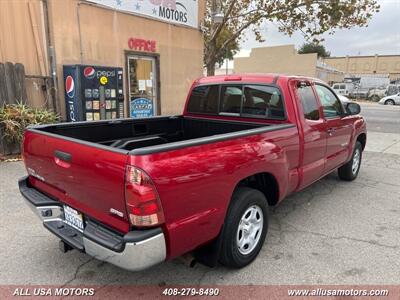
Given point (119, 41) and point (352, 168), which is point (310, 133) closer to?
point (352, 168)

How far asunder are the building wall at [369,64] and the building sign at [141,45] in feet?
232

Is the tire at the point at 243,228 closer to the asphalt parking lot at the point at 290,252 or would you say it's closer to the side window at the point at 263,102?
the asphalt parking lot at the point at 290,252

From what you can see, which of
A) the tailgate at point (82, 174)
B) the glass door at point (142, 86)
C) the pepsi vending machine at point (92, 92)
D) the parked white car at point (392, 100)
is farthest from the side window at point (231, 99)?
the parked white car at point (392, 100)

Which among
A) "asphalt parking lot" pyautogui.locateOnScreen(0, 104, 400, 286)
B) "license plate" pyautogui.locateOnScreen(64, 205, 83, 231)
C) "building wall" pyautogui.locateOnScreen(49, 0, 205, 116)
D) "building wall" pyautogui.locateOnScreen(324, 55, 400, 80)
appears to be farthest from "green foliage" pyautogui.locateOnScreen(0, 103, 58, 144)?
"building wall" pyautogui.locateOnScreen(324, 55, 400, 80)

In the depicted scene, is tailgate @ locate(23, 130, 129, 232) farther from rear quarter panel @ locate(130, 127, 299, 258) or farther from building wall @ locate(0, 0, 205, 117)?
building wall @ locate(0, 0, 205, 117)

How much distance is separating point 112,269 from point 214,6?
13160mm

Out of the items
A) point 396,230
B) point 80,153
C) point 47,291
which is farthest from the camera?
point 396,230

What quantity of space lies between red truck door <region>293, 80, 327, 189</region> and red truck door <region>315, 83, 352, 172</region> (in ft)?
0.65

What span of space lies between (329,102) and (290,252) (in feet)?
7.77

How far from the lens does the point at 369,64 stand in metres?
71.5

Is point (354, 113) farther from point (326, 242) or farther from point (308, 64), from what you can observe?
point (308, 64)

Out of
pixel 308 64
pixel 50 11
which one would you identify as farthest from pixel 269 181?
pixel 308 64

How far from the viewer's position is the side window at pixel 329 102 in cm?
458

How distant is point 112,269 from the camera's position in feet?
10.3
